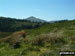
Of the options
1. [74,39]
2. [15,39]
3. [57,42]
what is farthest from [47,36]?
[15,39]

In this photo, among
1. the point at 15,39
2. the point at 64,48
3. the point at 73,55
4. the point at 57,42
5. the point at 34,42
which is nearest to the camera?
the point at 73,55

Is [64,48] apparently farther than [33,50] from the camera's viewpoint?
No

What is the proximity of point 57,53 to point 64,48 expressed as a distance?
108 cm

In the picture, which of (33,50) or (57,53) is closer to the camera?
(57,53)

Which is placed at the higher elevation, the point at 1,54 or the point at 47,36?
the point at 47,36

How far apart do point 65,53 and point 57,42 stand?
2.89 meters

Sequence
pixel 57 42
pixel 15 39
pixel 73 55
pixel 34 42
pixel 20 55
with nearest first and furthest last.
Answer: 1. pixel 73 55
2. pixel 20 55
3. pixel 57 42
4. pixel 34 42
5. pixel 15 39

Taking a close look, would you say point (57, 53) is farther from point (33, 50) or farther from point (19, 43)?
point (19, 43)

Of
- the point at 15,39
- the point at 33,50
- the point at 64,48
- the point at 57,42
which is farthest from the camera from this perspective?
the point at 15,39

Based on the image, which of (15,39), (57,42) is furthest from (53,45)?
(15,39)

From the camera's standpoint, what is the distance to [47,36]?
1242cm

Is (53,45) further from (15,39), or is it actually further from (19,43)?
(15,39)

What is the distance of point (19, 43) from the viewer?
13359 mm

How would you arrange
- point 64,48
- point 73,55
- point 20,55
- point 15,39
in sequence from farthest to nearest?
point 15,39 < point 64,48 < point 20,55 < point 73,55
